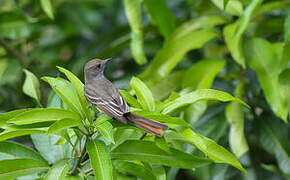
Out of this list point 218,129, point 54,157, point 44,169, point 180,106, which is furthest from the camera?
point 218,129

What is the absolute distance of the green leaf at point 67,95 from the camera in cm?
150

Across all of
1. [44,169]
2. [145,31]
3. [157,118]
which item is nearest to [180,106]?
[157,118]

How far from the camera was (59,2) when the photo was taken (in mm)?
3678

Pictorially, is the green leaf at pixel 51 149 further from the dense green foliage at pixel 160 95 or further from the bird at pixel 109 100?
the bird at pixel 109 100

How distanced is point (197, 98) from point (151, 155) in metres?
0.28

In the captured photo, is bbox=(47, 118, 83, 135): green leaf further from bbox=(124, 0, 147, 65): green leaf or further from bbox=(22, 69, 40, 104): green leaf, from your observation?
bbox=(124, 0, 147, 65): green leaf

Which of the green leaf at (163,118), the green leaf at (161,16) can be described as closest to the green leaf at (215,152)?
the green leaf at (163,118)

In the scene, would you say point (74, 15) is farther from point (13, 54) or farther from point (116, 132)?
point (116, 132)

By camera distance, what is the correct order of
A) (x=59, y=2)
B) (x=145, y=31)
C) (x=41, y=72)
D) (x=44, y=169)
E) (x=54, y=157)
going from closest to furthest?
(x=44, y=169), (x=54, y=157), (x=145, y=31), (x=41, y=72), (x=59, y=2)

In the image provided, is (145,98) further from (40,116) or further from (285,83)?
(285,83)

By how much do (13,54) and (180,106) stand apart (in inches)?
76.5

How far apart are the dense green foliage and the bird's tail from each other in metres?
0.02

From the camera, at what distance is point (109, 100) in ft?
5.45

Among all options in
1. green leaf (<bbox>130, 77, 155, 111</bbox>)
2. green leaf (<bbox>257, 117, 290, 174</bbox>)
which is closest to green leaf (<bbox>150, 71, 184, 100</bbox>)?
green leaf (<bbox>257, 117, 290, 174</bbox>)
